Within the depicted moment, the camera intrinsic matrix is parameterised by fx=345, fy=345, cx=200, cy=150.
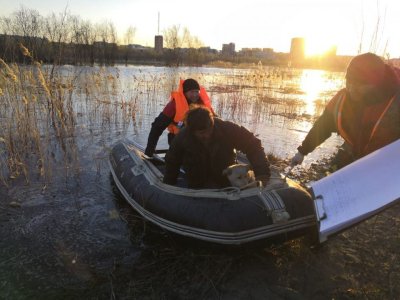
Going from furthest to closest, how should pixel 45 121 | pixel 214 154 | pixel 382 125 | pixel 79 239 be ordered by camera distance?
pixel 45 121, pixel 79 239, pixel 214 154, pixel 382 125

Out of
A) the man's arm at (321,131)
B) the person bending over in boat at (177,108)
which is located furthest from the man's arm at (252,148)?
the person bending over in boat at (177,108)

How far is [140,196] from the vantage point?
377cm

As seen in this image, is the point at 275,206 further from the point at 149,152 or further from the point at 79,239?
the point at 149,152

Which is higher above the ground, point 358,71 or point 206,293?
point 358,71

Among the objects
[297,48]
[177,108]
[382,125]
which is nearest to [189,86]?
[177,108]

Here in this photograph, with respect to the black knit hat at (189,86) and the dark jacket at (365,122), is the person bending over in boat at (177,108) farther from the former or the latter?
the dark jacket at (365,122)

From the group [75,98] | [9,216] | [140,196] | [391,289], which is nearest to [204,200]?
[140,196]

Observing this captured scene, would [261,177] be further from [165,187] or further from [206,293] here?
[206,293]

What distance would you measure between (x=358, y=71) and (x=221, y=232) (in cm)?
169

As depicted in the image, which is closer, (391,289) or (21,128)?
(391,289)

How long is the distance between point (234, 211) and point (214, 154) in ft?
2.05

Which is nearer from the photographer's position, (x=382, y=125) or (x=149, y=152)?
(x=382, y=125)

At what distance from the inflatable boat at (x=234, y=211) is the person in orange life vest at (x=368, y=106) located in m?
0.66

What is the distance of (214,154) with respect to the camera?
3365 mm
